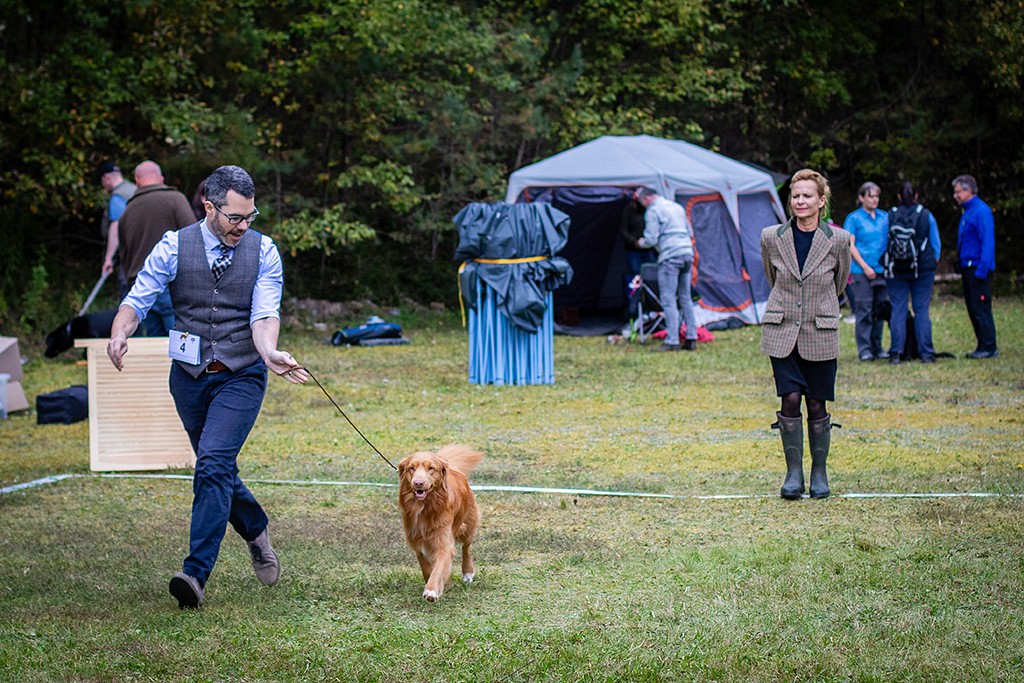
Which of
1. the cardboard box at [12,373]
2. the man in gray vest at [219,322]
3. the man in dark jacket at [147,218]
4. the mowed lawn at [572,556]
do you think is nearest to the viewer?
the mowed lawn at [572,556]

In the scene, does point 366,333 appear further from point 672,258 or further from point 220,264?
point 220,264

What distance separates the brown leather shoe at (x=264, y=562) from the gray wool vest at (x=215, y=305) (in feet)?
2.58

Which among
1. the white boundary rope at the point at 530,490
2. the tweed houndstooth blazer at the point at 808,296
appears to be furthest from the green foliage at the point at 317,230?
the tweed houndstooth blazer at the point at 808,296

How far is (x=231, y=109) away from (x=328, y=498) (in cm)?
1131

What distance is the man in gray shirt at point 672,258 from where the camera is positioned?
48.4 feet

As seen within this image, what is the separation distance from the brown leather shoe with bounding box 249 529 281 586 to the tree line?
38.5 ft

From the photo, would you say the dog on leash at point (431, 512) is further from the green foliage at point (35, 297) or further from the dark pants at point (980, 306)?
the green foliage at point (35, 297)

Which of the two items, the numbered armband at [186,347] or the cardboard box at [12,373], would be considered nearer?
the numbered armband at [186,347]

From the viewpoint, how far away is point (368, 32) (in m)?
17.6

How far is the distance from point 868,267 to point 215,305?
907 centimetres

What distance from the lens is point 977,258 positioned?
43.0ft

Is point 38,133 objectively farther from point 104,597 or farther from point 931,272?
point 104,597

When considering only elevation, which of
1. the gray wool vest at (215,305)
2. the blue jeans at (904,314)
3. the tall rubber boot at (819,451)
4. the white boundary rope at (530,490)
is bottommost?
the white boundary rope at (530,490)

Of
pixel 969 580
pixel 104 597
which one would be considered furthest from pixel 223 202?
pixel 969 580
